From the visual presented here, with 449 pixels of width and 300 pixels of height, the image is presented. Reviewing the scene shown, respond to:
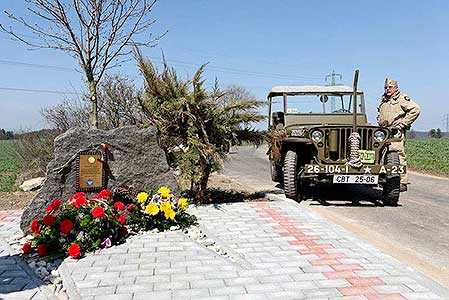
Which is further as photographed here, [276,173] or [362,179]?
[276,173]

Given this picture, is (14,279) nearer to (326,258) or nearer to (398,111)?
(326,258)

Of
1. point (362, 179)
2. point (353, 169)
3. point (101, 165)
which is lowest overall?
point (362, 179)

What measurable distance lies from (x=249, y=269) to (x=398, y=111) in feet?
19.9

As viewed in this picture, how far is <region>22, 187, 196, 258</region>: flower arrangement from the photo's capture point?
13.9ft

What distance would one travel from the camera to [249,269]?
365cm

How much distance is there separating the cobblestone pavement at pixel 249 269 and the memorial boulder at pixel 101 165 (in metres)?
Answer: 1.20

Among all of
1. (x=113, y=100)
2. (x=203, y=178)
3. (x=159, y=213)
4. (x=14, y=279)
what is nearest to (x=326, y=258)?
(x=159, y=213)

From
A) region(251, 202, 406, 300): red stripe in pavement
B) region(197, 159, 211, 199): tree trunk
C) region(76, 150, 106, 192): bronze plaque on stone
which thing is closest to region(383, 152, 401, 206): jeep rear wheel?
region(251, 202, 406, 300): red stripe in pavement

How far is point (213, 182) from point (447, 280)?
676cm

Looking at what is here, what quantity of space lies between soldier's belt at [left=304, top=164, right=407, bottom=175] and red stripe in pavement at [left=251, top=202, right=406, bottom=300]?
3.48 feet

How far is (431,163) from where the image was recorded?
53.8ft

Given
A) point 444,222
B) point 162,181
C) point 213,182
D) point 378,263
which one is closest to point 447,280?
point 378,263

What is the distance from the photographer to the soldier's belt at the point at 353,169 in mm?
6855

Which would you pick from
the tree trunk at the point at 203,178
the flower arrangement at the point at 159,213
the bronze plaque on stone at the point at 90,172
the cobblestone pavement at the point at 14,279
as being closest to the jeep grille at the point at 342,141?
the tree trunk at the point at 203,178
